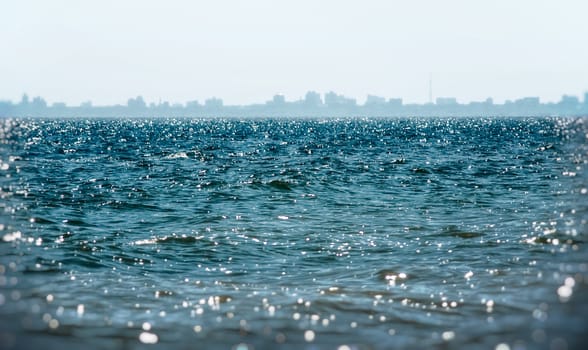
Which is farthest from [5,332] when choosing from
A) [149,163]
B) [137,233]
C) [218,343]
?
[149,163]

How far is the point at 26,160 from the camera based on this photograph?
4525 centimetres

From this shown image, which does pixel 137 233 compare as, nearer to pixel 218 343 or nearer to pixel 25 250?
pixel 25 250

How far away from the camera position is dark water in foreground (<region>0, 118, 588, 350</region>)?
30.0 ft

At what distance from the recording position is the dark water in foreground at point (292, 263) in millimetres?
9156

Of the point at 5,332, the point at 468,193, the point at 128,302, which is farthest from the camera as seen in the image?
the point at 468,193

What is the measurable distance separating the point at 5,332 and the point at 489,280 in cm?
961

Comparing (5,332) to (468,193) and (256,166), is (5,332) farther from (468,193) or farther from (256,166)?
(256,166)

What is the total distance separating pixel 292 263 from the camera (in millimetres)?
15633

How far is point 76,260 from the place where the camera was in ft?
50.4

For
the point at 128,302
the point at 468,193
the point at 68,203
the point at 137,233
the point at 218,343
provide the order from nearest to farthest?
the point at 218,343 → the point at 128,302 → the point at 137,233 → the point at 68,203 → the point at 468,193

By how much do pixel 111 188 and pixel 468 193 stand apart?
1608 centimetres

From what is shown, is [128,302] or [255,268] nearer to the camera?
[128,302]

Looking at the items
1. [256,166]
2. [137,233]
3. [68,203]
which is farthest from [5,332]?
[256,166]

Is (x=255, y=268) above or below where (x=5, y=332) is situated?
below
